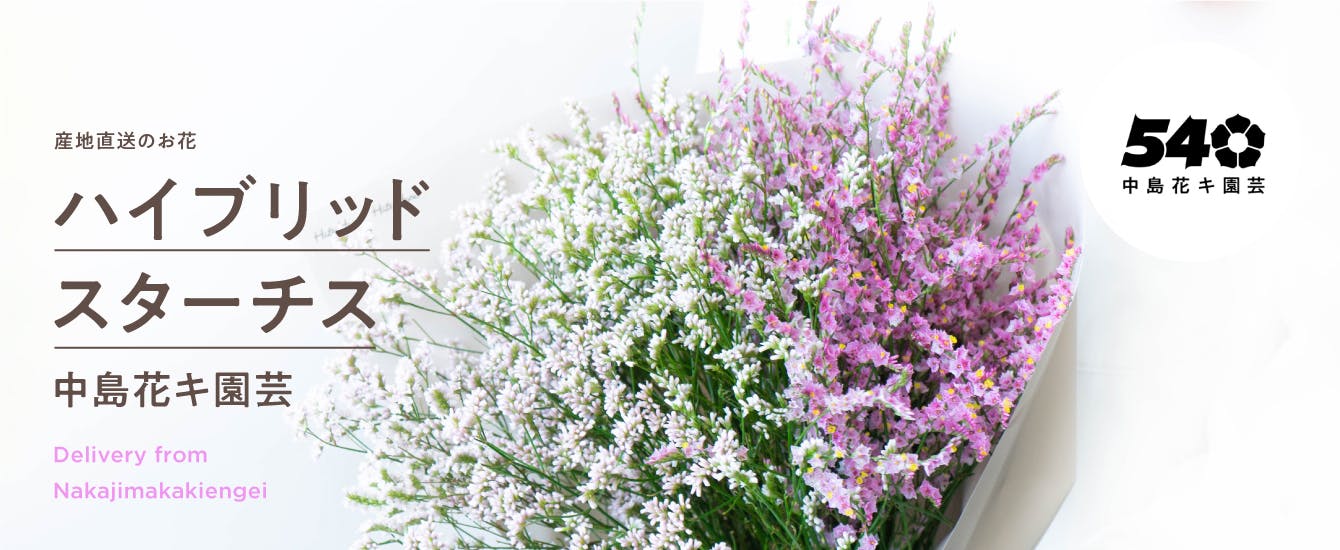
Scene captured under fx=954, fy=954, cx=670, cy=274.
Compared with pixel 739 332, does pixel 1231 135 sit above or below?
above

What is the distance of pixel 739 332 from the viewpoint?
839 mm

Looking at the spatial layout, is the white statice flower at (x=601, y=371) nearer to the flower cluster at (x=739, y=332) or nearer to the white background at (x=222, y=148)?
the flower cluster at (x=739, y=332)

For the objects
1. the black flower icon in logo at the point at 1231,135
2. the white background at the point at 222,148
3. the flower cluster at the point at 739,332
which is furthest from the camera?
the white background at the point at 222,148

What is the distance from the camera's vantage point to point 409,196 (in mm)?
1166

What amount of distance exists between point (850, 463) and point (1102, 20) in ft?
1.94

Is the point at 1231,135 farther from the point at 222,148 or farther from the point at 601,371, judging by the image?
the point at 222,148

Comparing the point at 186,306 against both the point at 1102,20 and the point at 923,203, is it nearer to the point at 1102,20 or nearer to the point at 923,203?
the point at 923,203

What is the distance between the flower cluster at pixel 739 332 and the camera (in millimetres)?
805

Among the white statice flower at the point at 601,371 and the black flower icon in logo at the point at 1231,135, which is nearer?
the white statice flower at the point at 601,371

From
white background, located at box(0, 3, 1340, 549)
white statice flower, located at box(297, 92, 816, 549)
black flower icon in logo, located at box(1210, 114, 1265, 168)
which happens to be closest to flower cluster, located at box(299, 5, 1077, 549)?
white statice flower, located at box(297, 92, 816, 549)

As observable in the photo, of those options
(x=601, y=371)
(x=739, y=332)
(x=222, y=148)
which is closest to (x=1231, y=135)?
(x=739, y=332)

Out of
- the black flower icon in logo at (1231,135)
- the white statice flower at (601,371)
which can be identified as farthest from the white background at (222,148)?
the black flower icon in logo at (1231,135)

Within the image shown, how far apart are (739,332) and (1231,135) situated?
0.60 metres

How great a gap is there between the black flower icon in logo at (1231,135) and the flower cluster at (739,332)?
0.19 meters
